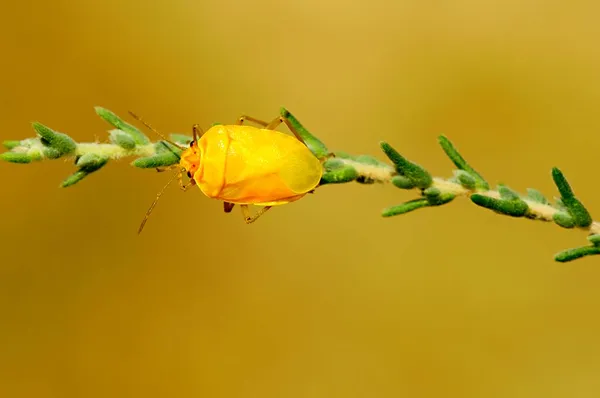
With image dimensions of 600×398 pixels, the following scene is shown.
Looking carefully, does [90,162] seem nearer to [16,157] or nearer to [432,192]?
[16,157]

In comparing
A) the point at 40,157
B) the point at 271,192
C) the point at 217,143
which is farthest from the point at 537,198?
the point at 40,157

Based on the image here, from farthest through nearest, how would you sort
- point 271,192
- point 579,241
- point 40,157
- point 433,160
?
point 433,160 < point 579,241 < point 271,192 < point 40,157

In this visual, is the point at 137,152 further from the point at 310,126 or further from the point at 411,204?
the point at 310,126

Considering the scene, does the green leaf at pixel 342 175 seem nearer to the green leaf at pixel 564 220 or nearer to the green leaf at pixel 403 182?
the green leaf at pixel 403 182

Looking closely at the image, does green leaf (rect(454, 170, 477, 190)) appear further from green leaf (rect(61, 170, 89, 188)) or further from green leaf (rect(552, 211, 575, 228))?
green leaf (rect(61, 170, 89, 188))

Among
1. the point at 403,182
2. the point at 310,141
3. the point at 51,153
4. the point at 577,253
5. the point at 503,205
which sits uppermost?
the point at 51,153

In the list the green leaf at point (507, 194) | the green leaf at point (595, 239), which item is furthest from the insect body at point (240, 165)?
the green leaf at point (595, 239)

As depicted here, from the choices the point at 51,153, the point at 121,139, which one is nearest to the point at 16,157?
the point at 51,153
